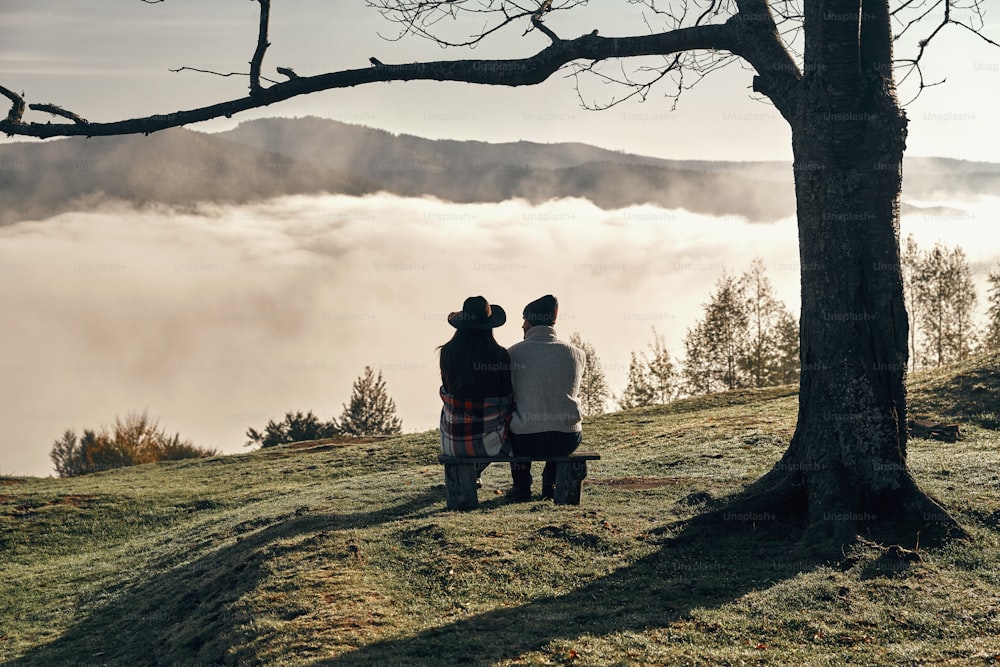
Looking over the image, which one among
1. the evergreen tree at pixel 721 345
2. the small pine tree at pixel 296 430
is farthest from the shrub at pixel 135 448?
the evergreen tree at pixel 721 345

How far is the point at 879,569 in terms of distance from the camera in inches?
312

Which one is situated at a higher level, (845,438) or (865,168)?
(865,168)

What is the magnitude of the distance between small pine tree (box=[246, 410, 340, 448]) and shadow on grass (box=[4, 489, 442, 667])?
31271mm

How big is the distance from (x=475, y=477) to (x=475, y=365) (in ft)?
4.80

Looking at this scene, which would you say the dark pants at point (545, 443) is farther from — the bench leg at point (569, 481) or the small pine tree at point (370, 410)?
the small pine tree at point (370, 410)

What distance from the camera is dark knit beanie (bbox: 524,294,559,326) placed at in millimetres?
10328

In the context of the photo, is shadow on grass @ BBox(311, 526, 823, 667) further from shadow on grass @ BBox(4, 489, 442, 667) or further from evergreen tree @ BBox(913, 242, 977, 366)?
evergreen tree @ BBox(913, 242, 977, 366)

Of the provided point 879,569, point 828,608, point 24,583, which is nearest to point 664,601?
point 828,608

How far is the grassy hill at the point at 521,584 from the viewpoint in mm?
6750

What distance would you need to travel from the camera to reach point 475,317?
10.2 m

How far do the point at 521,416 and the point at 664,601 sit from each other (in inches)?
130

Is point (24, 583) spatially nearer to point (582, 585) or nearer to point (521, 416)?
point (521, 416)

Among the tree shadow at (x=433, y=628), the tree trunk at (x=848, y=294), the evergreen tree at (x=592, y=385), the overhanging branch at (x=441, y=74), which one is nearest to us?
the tree shadow at (x=433, y=628)

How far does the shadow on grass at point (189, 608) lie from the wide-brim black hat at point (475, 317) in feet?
7.95
